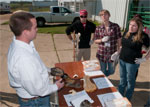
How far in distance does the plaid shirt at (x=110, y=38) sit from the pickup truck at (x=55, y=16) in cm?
1030

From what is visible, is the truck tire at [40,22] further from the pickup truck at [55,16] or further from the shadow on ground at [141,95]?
the shadow on ground at [141,95]

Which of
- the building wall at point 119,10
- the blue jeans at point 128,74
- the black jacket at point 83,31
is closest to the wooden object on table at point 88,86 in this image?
the blue jeans at point 128,74

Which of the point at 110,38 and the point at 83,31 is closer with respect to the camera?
the point at 110,38

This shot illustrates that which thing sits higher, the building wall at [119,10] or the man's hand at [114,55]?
the building wall at [119,10]

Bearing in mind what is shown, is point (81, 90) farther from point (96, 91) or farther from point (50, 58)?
point (50, 58)

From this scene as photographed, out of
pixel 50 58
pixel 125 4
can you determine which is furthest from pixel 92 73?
pixel 125 4

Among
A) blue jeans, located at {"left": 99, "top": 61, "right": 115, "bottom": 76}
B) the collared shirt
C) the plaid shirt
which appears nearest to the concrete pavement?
blue jeans, located at {"left": 99, "top": 61, "right": 115, "bottom": 76}

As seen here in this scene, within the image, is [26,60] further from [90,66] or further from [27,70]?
[90,66]

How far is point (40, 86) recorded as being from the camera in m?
1.49

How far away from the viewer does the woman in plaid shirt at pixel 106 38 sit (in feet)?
10.6

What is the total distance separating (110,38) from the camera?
3287 mm

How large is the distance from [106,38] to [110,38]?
6.2 inches

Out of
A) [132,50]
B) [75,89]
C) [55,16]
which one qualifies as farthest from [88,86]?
[55,16]

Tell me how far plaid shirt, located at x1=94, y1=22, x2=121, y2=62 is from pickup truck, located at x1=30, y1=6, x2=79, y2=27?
10.3 metres
